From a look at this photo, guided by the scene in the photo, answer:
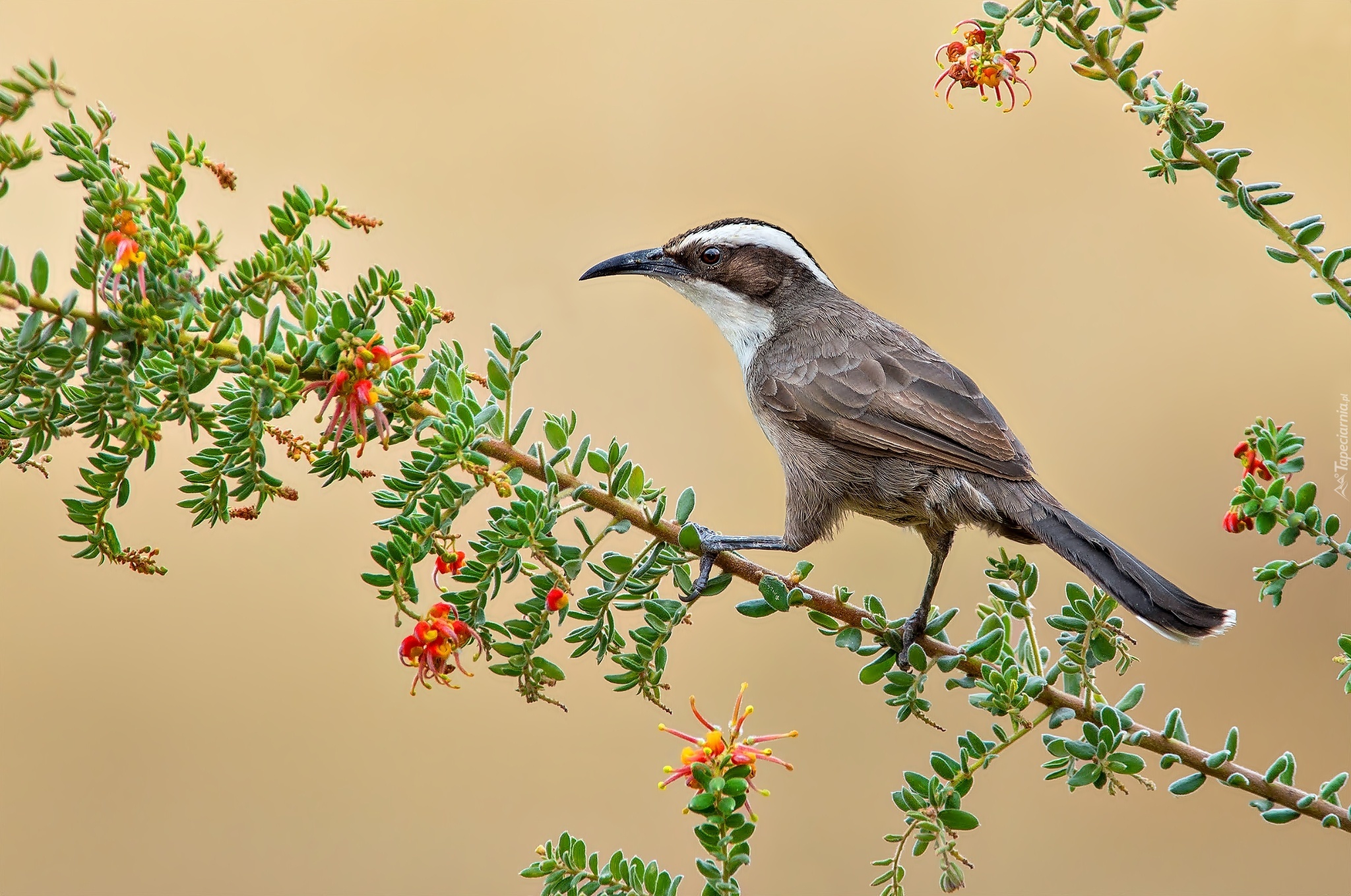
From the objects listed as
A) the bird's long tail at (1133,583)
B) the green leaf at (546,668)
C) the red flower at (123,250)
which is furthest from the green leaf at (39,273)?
the bird's long tail at (1133,583)

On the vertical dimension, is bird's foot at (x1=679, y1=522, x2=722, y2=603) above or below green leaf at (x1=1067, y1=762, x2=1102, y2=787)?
above

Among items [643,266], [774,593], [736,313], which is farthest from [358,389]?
[736,313]

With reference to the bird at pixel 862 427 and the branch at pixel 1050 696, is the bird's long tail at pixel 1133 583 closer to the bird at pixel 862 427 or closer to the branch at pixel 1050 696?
the bird at pixel 862 427

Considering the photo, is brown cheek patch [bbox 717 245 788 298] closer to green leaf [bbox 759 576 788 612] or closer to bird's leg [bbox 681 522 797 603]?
bird's leg [bbox 681 522 797 603]

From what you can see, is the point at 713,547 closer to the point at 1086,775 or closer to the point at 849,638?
the point at 849,638

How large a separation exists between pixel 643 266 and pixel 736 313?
42cm

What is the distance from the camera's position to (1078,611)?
1990 millimetres

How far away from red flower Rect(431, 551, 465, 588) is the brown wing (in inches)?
70.2

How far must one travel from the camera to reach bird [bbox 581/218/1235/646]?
264 centimetres

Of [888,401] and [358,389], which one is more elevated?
[888,401]

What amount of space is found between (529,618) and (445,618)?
14 centimetres

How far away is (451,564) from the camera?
5.67ft

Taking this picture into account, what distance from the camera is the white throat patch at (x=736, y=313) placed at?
13.3 feet

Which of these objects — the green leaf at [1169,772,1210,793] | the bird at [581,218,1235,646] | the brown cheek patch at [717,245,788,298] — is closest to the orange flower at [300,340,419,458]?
the bird at [581,218,1235,646]
